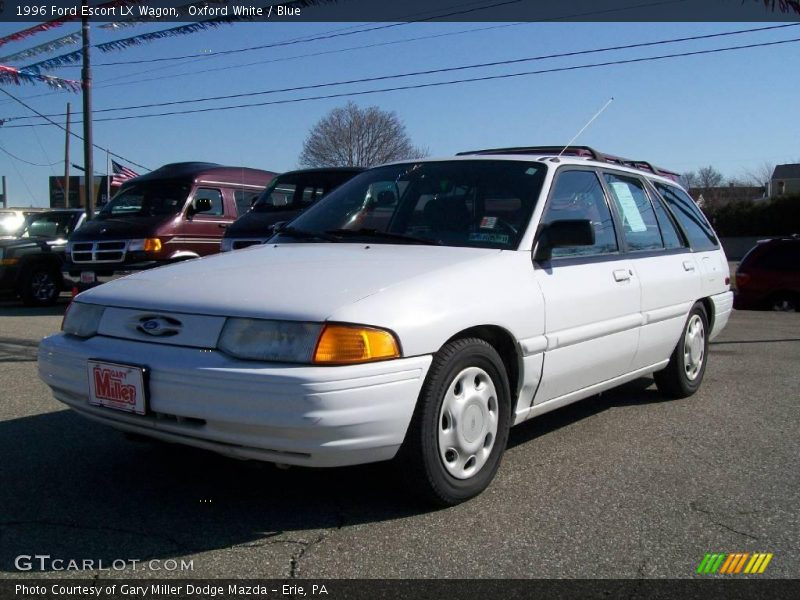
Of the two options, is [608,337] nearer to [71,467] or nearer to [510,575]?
[510,575]

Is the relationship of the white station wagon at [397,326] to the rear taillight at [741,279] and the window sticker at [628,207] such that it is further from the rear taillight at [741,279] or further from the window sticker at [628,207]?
the rear taillight at [741,279]

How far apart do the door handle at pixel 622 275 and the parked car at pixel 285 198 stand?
646 cm

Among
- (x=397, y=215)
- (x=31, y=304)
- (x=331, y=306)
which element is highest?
(x=397, y=215)

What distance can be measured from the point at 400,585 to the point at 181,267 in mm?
1975

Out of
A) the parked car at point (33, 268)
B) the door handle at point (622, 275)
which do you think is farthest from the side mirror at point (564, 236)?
the parked car at point (33, 268)

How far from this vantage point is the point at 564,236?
3922 mm

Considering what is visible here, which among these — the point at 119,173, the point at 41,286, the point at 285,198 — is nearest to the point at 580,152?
the point at 285,198

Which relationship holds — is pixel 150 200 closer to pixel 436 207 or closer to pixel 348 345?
pixel 436 207

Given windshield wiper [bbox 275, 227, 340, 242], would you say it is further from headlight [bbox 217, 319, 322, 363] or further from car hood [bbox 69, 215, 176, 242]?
car hood [bbox 69, 215, 176, 242]

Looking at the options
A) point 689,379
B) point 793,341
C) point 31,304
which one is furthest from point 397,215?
point 31,304

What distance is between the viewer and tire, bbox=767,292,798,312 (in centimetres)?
1306

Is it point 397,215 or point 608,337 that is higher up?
point 397,215

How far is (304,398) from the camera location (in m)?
2.89

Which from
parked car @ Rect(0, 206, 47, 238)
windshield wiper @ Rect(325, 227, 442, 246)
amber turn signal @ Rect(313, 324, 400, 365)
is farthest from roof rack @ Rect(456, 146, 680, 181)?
parked car @ Rect(0, 206, 47, 238)
